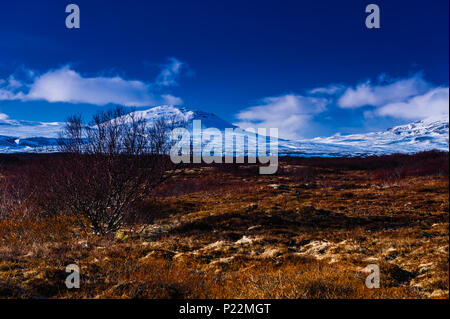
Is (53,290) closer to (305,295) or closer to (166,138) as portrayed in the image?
(305,295)

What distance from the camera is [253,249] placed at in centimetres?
966

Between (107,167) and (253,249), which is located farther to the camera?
(107,167)

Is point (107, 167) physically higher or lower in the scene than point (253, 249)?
higher

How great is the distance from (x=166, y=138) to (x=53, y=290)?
367 inches

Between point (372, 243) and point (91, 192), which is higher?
point (91, 192)

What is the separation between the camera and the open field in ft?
16.3

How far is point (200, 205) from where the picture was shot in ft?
64.4

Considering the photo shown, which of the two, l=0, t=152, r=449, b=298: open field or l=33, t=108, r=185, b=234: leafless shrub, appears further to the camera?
l=33, t=108, r=185, b=234: leafless shrub

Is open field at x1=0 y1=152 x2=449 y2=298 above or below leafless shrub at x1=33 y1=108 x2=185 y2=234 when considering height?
below

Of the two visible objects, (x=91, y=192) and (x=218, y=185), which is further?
(x=218, y=185)

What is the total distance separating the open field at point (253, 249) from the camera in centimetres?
496

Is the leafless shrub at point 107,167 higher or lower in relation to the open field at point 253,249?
higher

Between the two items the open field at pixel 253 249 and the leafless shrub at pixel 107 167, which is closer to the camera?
the open field at pixel 253 249
